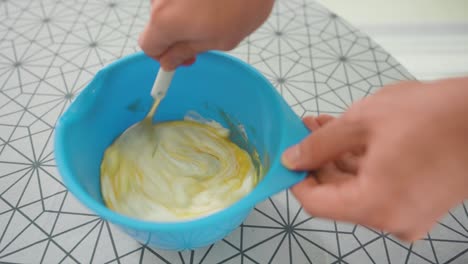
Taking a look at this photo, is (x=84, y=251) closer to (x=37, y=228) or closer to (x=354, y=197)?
(x=37, y=228)

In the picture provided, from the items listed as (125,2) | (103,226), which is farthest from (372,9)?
(103,226)

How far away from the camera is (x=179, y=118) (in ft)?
1.92

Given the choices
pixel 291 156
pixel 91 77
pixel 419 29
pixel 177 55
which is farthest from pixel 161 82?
pixel 419 29

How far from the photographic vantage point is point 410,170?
27cm

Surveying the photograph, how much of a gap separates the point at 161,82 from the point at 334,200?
254 millimetres

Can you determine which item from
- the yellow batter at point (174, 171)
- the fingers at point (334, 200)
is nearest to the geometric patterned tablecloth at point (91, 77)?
the yellow batter at point (174, 171)

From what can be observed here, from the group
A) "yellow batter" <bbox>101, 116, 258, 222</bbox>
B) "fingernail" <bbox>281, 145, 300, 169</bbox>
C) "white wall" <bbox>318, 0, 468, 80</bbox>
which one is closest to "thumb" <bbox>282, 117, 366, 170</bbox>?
"fingernail" <bbox>281, 145, 300, 169</bbox>

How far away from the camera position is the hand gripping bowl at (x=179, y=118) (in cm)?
33

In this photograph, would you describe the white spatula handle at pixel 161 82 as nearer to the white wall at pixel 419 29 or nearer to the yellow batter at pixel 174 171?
the yellow batter at pixel 174 171

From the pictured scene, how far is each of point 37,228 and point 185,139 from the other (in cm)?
24

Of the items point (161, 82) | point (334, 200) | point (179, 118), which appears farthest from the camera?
point (179, 118)

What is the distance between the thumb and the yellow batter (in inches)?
6.0

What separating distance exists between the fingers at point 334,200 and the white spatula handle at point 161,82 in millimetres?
211

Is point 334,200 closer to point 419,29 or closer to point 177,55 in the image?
point 177,55
